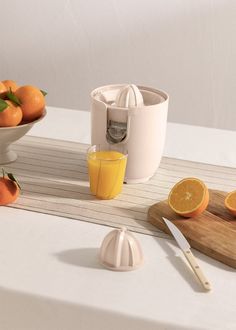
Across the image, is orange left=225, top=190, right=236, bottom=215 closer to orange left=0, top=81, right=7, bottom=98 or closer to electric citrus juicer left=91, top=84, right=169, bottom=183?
electric citrus juicer left=91, top=84, right=169, bottom=183

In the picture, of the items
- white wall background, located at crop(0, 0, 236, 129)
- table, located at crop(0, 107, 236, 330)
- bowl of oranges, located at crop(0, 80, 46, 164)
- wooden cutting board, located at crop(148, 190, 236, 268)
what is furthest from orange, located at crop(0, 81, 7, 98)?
white wall background, located at crop(0, 0, 236, 129)

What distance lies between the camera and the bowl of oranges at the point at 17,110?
4.49 feet

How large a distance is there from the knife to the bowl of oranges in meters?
0.42

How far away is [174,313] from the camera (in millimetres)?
944

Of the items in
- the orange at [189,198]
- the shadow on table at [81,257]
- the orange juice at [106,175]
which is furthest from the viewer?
the orange juice at [106,175]

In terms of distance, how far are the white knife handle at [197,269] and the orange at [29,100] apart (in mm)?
535

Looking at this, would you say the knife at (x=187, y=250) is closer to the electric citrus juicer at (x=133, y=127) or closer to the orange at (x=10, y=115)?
the electric citrus juicer at (x=133, y=127)

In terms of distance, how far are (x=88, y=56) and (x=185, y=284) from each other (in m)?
2.69

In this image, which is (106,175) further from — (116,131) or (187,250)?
(187,250)

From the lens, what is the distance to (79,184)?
1.40 metres

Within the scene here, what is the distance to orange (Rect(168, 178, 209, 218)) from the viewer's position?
3.93 feet

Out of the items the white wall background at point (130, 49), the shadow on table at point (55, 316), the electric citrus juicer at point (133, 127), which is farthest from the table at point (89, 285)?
the white wall background at point (130, 49)

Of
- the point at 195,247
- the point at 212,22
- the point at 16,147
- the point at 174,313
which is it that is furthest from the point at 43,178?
the point at 212,22

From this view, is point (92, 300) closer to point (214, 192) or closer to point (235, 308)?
point (235, 308)
